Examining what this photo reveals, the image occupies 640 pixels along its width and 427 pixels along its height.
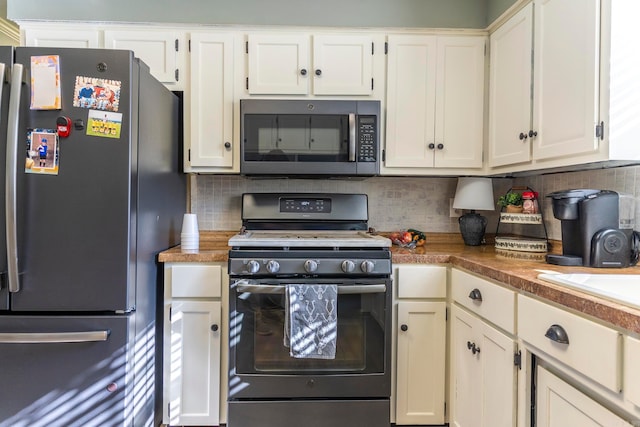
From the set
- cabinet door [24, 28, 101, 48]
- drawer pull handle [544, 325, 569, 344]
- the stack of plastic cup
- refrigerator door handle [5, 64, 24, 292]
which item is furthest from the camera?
cabinet door [24, 28, 101, 48]

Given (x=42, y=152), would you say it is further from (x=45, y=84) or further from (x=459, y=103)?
(x=459, y=103)

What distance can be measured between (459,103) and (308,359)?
1616 millimetres

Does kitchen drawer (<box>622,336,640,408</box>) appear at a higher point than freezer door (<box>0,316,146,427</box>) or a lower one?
higher

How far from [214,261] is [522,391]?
138cm

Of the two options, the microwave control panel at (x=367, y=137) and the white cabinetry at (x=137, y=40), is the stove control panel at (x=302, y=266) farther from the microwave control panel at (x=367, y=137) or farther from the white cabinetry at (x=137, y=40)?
the white cabinetry at (x=137, y=40)

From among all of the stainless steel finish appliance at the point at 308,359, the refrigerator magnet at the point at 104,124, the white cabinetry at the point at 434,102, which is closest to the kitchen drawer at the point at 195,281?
the stainless steel finish appliance at the point at 308,359

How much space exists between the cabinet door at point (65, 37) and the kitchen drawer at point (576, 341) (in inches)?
96.7

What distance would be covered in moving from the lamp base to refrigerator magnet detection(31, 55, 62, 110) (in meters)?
2.10

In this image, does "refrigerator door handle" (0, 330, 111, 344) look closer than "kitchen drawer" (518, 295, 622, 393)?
No

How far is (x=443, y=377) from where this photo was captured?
184 centimetres

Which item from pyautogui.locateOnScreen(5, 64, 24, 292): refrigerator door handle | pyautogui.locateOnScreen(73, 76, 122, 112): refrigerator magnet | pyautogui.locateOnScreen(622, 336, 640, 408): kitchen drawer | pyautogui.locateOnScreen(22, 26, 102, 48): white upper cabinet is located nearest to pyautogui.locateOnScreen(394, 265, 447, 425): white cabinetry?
pyautogui.locateOnScreen(622, 336, 640, 408): kitchen drawer

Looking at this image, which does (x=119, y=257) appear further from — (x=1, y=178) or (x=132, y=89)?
(x=132, y=89)

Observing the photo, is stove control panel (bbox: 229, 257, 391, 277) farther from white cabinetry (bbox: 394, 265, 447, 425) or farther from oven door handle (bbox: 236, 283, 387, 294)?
white cabinetry (bbox: 394, 265, 447, 425)

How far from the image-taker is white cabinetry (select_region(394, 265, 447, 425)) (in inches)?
72.1
